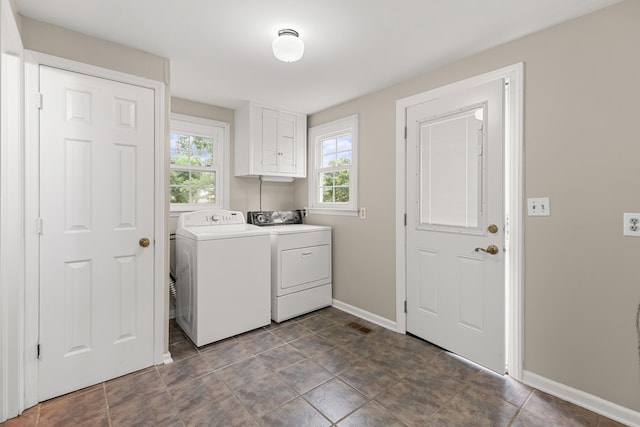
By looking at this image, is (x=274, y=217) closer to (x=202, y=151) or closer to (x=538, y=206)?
(x=202, y=151)

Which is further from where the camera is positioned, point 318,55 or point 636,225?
point 318,55

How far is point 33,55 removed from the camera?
1.78 metres

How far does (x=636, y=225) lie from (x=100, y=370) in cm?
341

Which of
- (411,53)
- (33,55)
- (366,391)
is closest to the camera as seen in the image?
(33,55)

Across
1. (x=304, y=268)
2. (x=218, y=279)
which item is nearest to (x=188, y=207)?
(x=218, y=279)

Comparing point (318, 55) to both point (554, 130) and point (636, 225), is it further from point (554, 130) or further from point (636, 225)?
point (636, 225)

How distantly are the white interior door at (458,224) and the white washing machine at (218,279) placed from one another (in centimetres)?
140

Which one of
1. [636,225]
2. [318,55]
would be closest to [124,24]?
[318,55]

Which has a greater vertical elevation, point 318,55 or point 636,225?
point 318,55

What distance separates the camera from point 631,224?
1.63 meters

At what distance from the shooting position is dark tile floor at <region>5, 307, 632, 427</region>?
167 centimetres

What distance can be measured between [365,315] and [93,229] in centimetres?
249

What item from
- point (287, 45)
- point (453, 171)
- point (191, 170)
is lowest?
point (453, 171)

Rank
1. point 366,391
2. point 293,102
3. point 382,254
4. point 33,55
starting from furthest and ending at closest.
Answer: point 293,102
point 382,254
point 366,391
point 33,55
